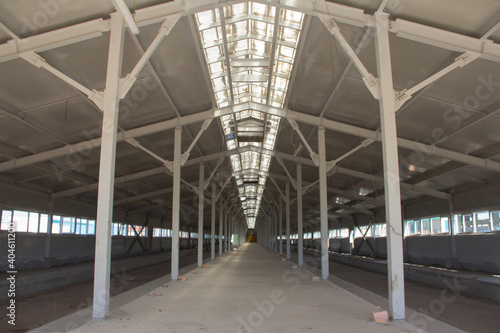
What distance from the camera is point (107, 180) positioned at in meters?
7.30

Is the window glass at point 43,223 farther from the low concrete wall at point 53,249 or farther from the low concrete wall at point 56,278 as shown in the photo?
the low concrete wall at point 56,278

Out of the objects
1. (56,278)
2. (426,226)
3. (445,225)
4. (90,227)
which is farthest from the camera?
(90,227)

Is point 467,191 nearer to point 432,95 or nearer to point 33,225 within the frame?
point 432,95

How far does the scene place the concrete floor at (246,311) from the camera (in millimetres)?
6574

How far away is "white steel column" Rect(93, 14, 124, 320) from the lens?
275 inches

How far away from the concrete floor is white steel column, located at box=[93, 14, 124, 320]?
23.0 inches

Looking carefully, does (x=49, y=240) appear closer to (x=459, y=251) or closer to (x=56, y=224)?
(x=56, y=224)

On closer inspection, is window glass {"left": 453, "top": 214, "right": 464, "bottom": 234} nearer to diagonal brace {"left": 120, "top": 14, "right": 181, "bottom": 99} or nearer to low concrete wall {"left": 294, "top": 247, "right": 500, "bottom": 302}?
low concrete wall {"left": 294, "top": 247, "right": 500, "bottom": 302}

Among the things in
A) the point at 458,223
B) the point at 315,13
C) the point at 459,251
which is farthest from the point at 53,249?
the point at 458,223

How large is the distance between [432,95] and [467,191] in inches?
396

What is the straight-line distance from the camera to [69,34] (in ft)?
26.4

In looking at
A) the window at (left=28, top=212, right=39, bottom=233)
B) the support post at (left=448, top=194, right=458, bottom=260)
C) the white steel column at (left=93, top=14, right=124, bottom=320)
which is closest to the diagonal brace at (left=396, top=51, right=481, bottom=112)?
the white steel column at (left=93, top=14, right=124, bottom=320)

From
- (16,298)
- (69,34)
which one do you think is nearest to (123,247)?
(16,298)

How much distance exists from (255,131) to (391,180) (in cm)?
1308
